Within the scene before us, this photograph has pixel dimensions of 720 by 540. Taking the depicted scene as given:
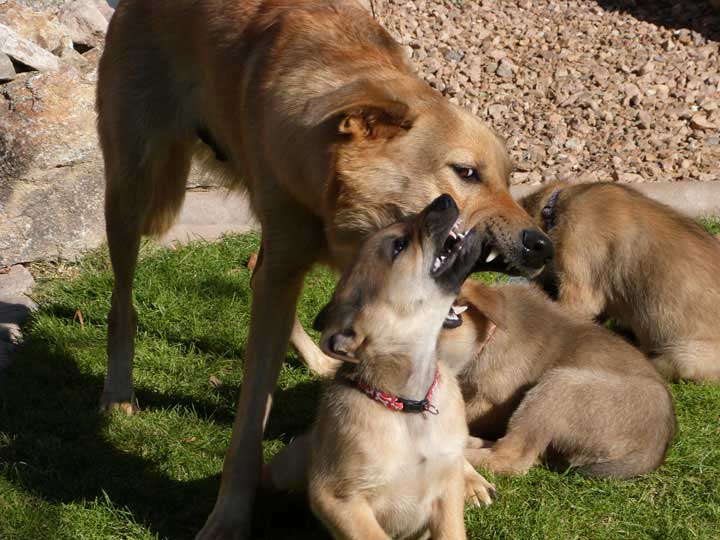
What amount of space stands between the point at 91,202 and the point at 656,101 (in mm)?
4857

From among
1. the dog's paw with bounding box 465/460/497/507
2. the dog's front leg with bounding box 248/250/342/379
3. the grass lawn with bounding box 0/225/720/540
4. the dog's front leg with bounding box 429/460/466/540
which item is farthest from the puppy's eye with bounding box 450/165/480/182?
the dog's front leg with bounding box 248/250/342/379

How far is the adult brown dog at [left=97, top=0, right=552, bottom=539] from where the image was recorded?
3955mm

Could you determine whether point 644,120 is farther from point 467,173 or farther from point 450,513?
point 450,513

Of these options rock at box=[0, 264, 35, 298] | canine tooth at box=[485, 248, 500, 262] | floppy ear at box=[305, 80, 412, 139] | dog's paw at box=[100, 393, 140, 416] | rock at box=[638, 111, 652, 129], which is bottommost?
rock at box=[0, 264, 35, 298]

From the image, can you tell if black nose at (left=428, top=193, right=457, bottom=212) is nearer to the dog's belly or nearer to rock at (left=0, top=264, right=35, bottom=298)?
the dog's belly

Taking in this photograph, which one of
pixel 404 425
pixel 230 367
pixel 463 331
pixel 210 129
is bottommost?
pixel 230 367

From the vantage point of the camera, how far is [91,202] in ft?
23.0

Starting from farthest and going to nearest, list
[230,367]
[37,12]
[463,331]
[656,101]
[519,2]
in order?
1. [519,2]
2. [656,101]
3. [37,12]
4. [230,367]
5. [463,331]

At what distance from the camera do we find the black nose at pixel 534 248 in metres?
3.93

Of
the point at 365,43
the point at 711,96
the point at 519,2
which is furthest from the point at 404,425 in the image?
the point at 519,2

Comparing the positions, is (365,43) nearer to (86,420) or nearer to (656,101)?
(86,420)

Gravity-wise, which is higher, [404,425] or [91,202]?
[404,425]

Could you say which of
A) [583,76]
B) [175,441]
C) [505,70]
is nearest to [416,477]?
[175,441]

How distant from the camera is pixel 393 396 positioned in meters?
3.83
